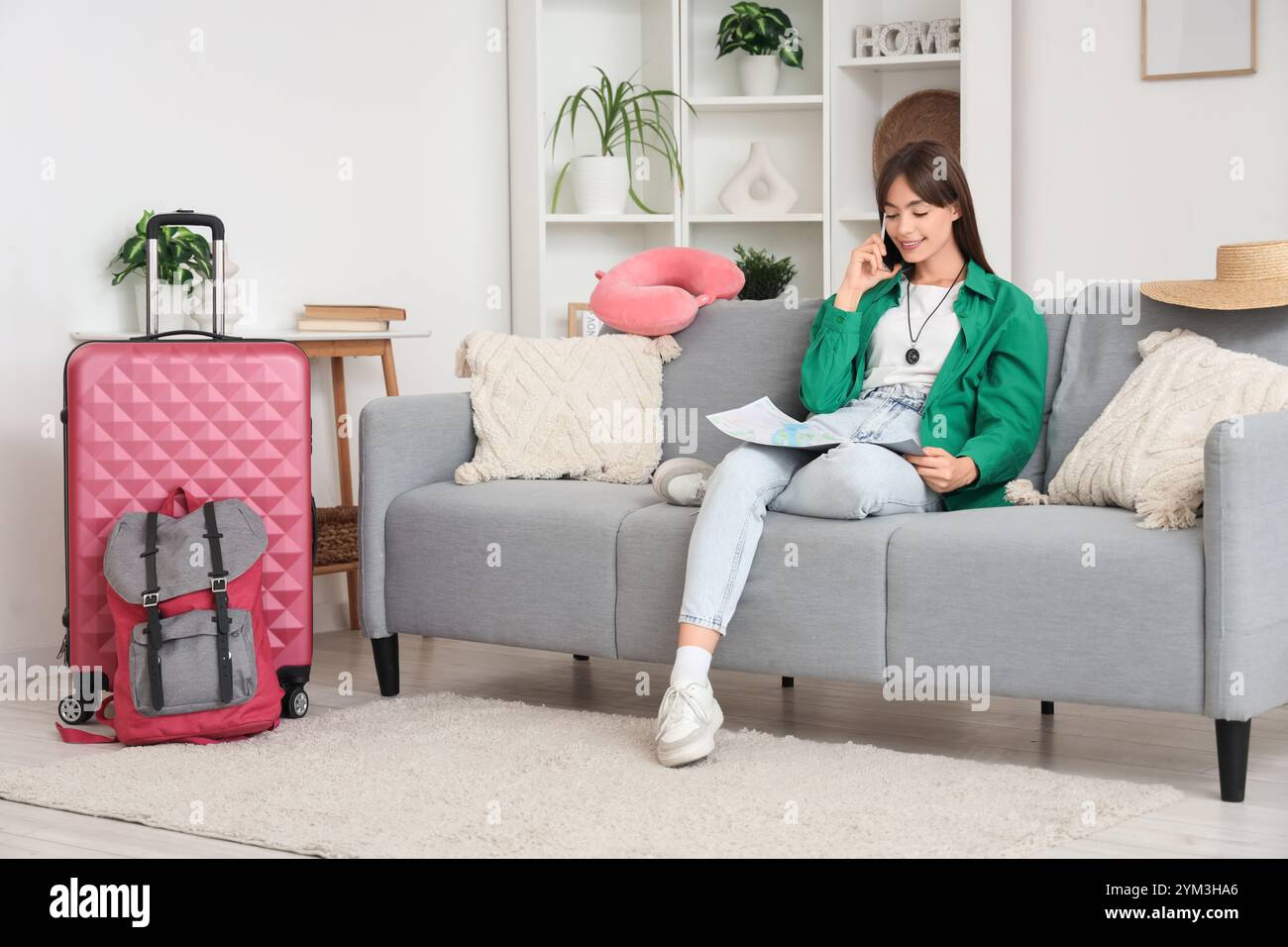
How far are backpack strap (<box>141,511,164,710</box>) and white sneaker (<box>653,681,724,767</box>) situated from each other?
0.88 meters

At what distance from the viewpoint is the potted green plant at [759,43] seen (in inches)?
175

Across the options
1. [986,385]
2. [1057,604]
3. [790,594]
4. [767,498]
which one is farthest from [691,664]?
[986,385]

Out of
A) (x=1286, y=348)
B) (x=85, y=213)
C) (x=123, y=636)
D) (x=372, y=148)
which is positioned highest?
(x=372, y=148)

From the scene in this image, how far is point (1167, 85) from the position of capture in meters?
4.09

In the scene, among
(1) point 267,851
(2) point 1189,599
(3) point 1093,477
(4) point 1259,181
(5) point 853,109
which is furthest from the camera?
(5) point 853,109

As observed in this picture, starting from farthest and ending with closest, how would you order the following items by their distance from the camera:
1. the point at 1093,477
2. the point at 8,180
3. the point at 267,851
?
the point at 8,180 → the point at 1093,477 → the point at 267,851

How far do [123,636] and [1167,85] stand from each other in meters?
3.14

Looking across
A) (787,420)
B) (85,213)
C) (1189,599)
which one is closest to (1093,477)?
(1189,599)

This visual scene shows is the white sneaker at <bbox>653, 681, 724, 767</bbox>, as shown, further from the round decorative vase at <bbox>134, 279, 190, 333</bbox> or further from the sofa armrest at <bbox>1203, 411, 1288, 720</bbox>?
the round decorative vase at <bbox>134, 279, 190, 333</bbox>

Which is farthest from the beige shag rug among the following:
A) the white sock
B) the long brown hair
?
the long brown hair

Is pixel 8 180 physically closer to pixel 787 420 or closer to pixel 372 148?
pixel 372 148

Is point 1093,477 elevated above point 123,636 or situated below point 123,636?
above
